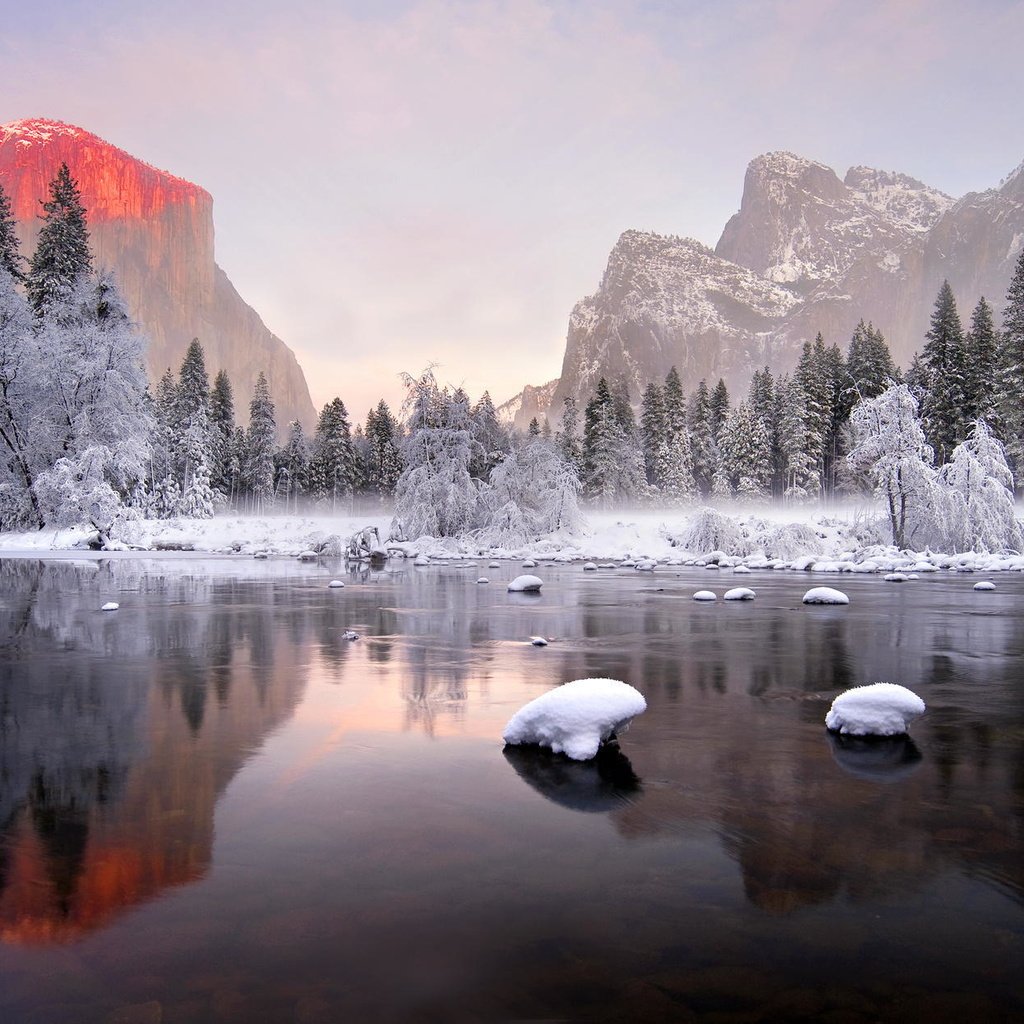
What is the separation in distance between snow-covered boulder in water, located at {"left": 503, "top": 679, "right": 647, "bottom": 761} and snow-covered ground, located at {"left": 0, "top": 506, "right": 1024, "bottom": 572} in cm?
2693

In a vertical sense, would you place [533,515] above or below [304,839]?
above

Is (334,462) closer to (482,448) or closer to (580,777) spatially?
(482,448)

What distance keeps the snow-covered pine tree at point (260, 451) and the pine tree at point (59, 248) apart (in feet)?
96.5

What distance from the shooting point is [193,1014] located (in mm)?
2426

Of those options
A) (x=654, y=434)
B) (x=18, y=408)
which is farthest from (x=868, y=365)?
(x=18, y=408)

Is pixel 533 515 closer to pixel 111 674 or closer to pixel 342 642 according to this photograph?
pixel 342 642

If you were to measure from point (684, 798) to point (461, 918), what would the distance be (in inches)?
77.1

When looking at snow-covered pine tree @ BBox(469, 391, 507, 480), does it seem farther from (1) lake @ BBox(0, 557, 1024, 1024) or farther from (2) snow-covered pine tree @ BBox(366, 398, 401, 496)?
(1) lake @ BBox(0, 557, 1024, 1024)

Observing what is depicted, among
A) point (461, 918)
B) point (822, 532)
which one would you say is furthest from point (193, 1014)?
point (822, 532)

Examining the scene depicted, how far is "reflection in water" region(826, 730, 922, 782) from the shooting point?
509cm

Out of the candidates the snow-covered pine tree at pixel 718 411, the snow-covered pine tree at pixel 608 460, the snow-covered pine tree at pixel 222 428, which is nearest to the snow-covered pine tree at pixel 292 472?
the snow-covered pine tree at pixel 222 428

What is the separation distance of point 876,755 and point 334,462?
7372 centimetres

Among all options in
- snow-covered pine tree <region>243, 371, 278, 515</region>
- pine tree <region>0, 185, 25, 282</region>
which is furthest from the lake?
snow-covered pine tree <region>243, 371, 278, 515</region>

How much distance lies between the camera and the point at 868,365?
61.5 meters
